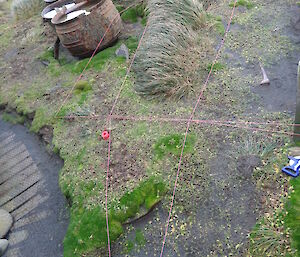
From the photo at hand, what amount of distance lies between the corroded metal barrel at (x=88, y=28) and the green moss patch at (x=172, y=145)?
248 centimetres

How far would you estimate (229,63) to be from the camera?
4.75 m

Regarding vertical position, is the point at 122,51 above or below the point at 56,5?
below

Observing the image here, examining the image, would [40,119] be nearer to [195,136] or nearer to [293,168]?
[195,136]

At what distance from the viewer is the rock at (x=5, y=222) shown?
3.70m

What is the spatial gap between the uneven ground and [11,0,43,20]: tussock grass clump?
7.50ft

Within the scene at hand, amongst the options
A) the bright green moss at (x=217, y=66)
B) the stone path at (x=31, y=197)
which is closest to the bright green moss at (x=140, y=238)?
the stone path at (x=31, y=197)

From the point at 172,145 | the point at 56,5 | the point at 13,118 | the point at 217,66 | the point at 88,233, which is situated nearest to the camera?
the point at 88,233

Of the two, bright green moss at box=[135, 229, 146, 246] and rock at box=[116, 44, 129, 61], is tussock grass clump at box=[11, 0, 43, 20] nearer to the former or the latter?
rock at box=[116, 44, 129, 61]

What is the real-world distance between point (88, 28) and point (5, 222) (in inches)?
124

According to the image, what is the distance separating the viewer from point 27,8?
7773mm

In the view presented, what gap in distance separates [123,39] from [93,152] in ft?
8.47

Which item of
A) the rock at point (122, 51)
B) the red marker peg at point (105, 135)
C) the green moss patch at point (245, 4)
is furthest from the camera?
the green moss patch at point (245, 4)

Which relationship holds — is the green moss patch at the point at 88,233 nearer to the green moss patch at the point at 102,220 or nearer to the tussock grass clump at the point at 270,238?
the green moss patch at the point at 102,220

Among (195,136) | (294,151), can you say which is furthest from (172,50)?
(294,151)
